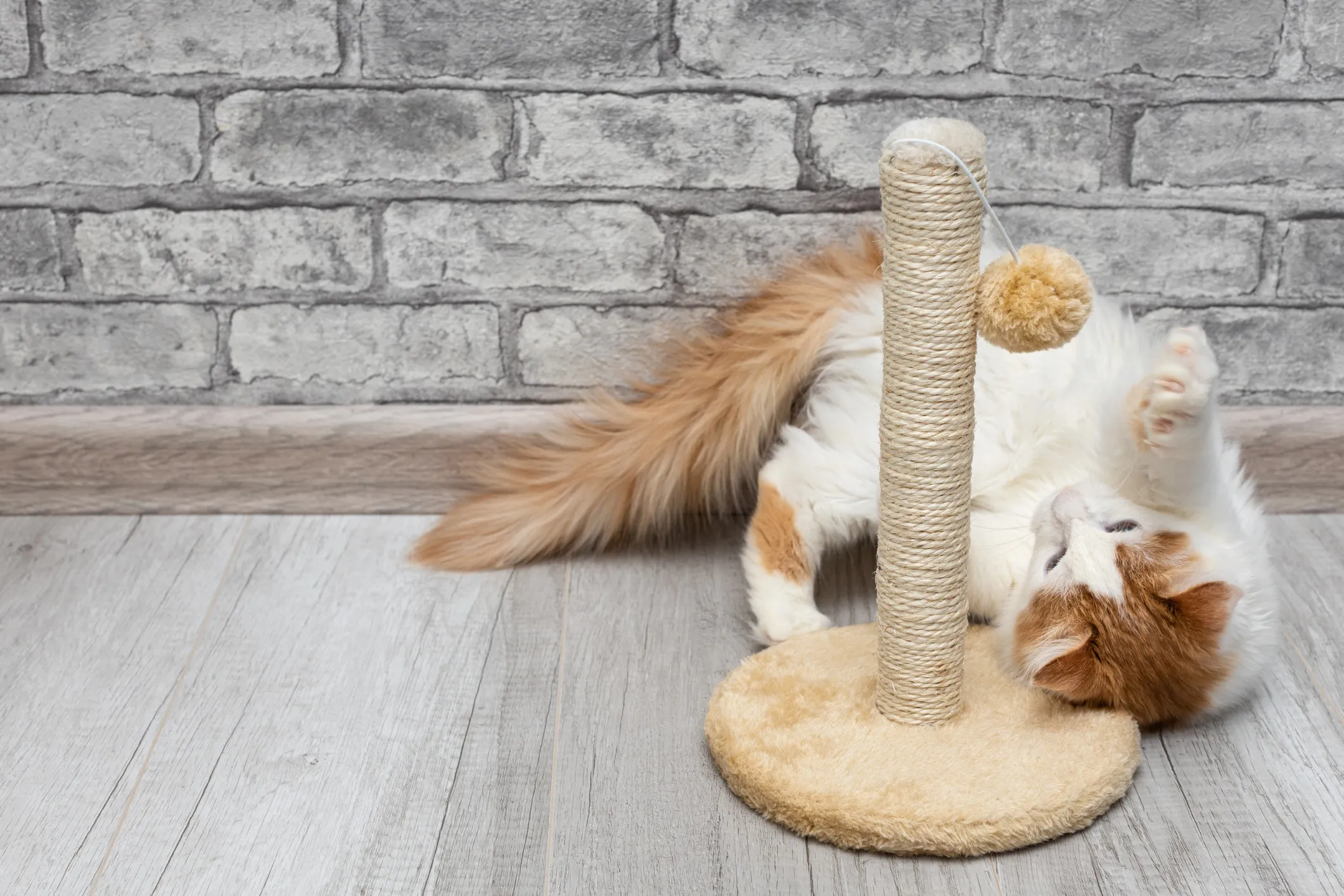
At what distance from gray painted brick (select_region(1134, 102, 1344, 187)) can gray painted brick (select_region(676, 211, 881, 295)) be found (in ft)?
1.22

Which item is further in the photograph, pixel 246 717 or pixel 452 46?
pixel 452 46

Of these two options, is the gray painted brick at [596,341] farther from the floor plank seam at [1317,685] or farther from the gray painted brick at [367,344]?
the floor plank seam at [1317,685]

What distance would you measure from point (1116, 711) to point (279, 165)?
123cm

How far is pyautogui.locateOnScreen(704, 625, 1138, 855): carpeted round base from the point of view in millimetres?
1134

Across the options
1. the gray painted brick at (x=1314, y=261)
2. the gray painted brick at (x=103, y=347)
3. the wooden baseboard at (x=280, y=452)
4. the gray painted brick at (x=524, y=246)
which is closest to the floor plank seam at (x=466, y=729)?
the wooden baseboard at (x=280, y=452)

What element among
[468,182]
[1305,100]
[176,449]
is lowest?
[176,449]

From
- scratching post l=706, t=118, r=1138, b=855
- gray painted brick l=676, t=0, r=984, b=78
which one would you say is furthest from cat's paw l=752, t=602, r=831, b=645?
gray painted brick l=676, t=0, r=984, b=78

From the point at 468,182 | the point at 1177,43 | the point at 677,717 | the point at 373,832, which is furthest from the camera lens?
the point at 468,182

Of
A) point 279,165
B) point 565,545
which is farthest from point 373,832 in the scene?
point 279,165

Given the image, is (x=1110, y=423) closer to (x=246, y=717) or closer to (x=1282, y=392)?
(x=1282, y=392)

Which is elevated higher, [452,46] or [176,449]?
[452,46]

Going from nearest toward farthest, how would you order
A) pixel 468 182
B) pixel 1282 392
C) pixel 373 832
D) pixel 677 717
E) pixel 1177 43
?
pixel 373 832
pixel 677 717
pixel 1177 43
pixel 468 182
pixel 1282 392

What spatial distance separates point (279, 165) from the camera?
1599 millimetres

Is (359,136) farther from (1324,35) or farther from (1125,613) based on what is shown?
(1324,35)
